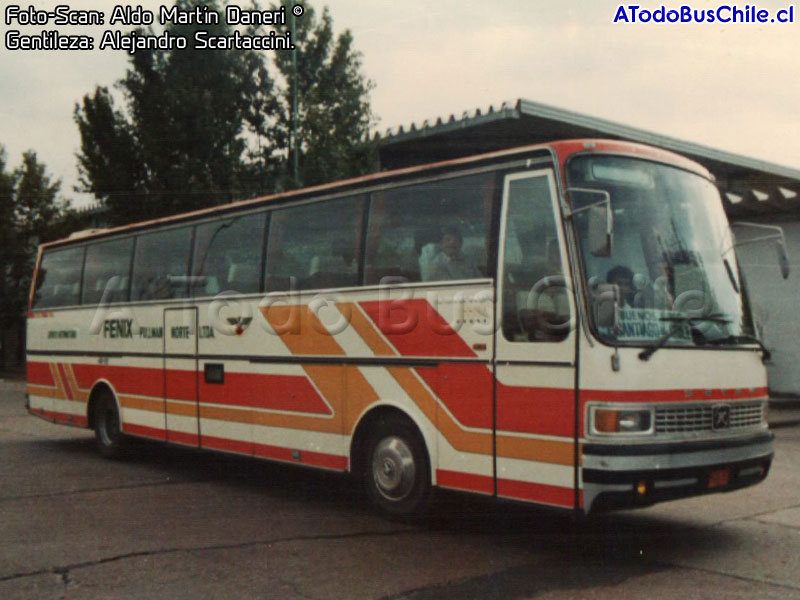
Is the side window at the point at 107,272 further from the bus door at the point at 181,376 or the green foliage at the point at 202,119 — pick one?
the green foliage at the point at 202,119

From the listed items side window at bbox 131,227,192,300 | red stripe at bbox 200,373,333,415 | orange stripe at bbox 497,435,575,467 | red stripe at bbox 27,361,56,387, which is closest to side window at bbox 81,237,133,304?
side window at bbox 131,227,192,300

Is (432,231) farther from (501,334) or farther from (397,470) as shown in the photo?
(397,470)

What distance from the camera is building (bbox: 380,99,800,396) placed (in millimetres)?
20594

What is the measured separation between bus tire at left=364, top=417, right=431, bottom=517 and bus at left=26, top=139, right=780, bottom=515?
19 mm

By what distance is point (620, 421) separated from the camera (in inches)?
266

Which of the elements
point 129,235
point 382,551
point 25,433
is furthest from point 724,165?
point 382,551

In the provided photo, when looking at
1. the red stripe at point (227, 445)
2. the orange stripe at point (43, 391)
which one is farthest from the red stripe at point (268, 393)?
the orange stripe at point (43, 391)

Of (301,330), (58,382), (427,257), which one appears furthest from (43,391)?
(427,257)

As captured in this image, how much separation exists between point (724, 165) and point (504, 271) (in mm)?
16518

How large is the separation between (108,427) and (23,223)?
28979 mm

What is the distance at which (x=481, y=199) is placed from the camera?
26.0ft

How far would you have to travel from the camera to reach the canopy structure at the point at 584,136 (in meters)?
19.8

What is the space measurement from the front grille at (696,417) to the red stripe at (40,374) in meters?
10.5

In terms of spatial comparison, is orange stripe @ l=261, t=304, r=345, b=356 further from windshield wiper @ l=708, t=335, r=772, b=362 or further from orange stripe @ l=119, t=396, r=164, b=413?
windshield wiper @ l=708, t=335, r=772, b=362
